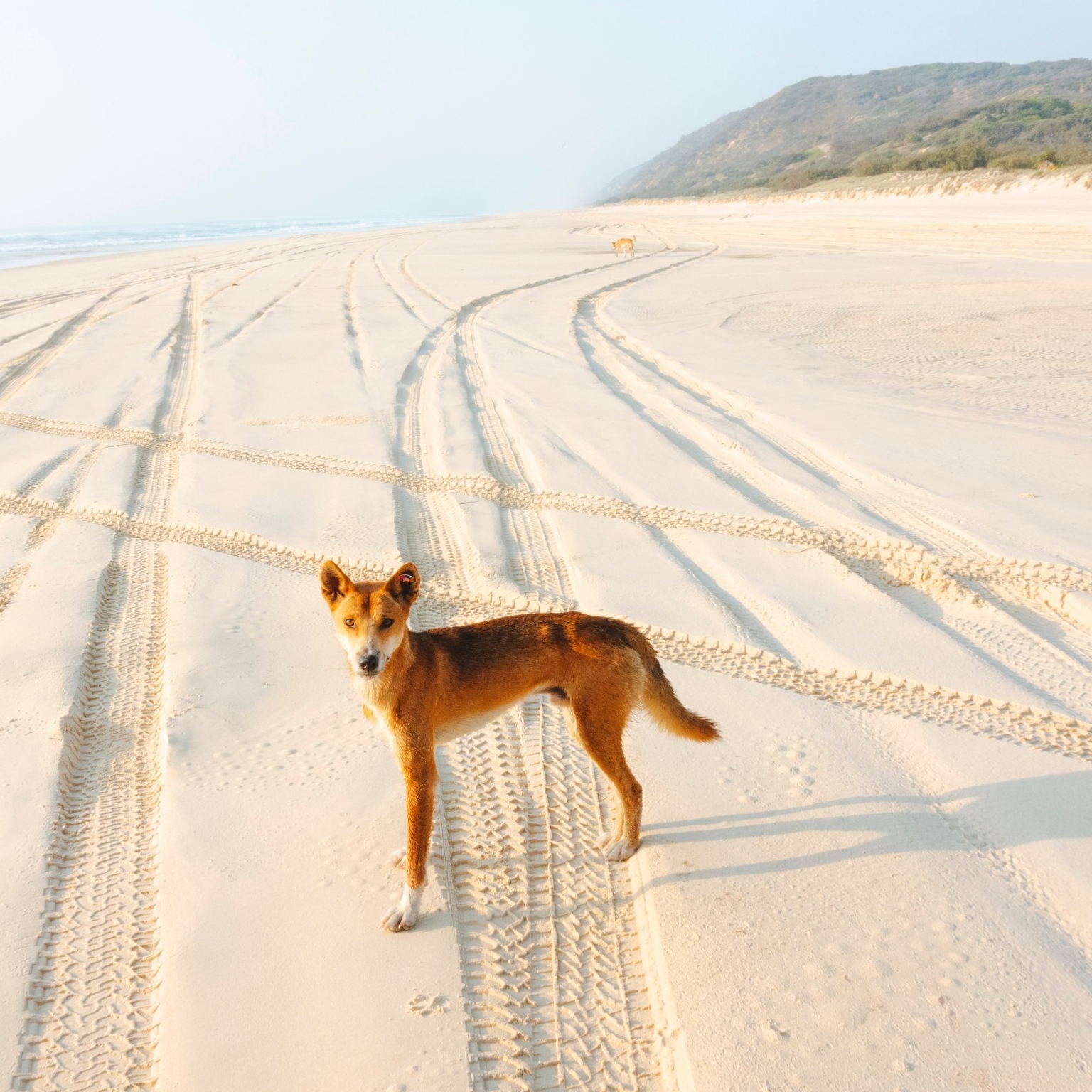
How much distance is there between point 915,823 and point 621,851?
132cm

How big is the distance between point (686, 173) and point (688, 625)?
14376cm

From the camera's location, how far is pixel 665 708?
12.0 feet

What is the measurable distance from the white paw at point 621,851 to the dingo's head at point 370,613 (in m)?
1.32

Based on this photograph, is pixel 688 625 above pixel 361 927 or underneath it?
underneath

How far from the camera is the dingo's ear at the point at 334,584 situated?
3.34m

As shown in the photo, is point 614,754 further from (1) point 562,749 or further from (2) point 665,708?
(1) point 562,749

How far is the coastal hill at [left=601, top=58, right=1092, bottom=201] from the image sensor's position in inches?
1871

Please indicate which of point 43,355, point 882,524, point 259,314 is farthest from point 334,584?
point 259,314

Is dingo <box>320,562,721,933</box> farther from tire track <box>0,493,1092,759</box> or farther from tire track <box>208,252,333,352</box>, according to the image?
tire track <box>208,252,333,352</box>

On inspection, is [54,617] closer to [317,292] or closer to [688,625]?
[688,625]

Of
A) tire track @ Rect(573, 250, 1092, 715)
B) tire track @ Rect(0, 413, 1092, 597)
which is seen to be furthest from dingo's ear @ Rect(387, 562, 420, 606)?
tire track @ Rect(0, 413, 1092, 597)

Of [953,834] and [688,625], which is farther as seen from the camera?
[688,625]

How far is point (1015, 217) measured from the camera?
28.6m

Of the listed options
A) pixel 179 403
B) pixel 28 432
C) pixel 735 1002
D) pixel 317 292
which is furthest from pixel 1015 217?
pixel 735 1002
